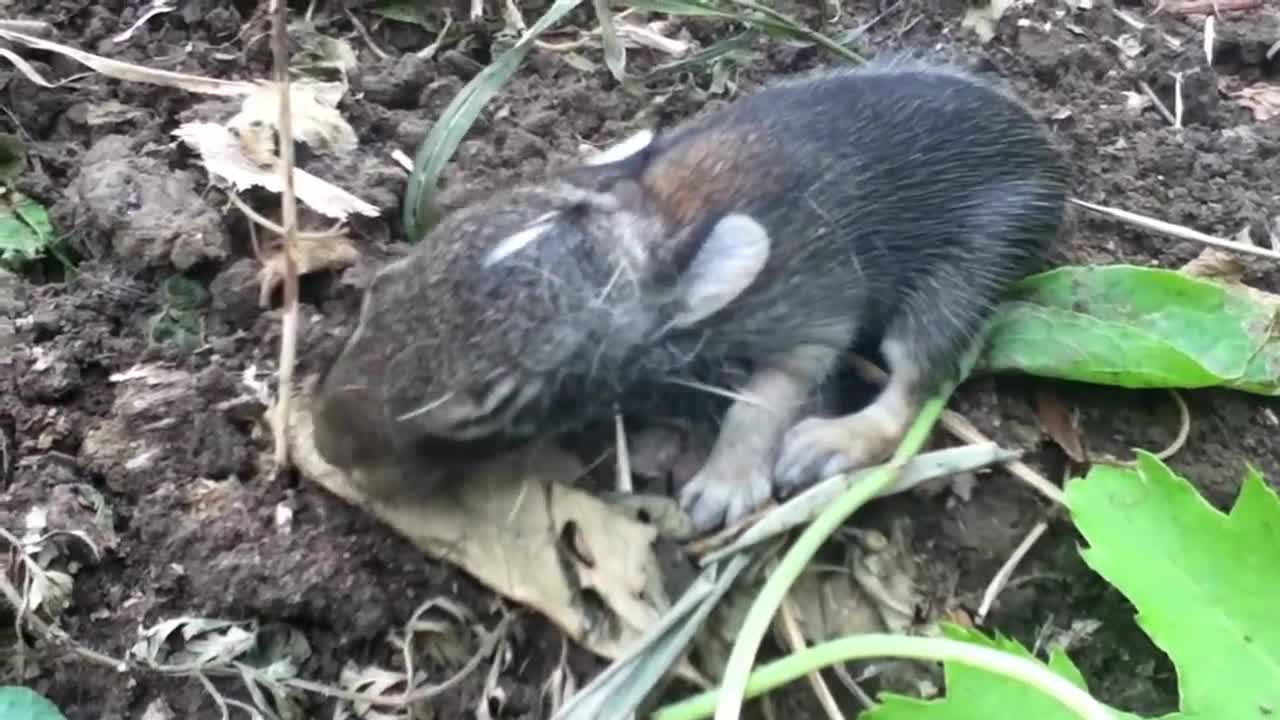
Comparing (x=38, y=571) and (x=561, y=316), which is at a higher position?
(x=561, y=316)

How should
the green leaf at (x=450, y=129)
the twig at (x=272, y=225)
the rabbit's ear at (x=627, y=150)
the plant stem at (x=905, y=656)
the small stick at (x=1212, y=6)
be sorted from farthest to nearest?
the small stick at (x=1212, y=6)
the green leaf at (x=450, y=129)
the rabbit's ear at (x=627, y=150)
the twig at (x=272, y=225)
the plant stem at (x=905, y=656)

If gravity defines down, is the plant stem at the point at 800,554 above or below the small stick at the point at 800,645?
above

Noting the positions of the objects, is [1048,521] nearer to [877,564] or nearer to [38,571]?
[877,564]

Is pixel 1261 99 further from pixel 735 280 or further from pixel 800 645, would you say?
pixel 800 645

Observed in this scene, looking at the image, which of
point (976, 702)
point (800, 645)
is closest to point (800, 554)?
point (800, 645)

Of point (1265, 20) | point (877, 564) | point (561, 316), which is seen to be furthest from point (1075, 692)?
point (1265, 20)

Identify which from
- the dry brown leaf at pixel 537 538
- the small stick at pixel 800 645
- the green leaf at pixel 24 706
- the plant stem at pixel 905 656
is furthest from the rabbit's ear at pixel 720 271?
the green leaf at pixel 24 706

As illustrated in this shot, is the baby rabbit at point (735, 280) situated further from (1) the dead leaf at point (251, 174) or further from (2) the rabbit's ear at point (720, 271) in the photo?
(1) the dead leaf at point (251, 174)

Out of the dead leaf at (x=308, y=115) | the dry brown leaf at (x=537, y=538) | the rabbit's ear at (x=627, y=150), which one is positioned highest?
the rabbit's ear at (x=627, y=150)
